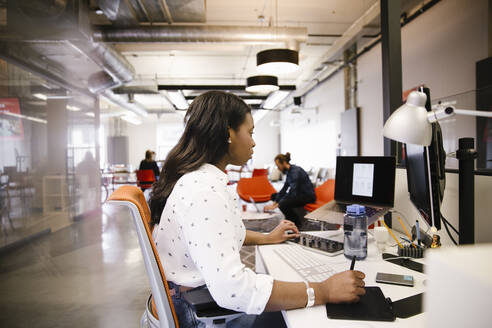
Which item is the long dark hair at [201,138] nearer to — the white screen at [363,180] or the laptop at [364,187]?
the laptop at [364,187]

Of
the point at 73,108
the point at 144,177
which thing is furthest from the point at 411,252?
the point at 144,177

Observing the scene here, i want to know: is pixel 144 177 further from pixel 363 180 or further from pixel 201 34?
pixel 363 180

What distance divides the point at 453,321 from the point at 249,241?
1300mm

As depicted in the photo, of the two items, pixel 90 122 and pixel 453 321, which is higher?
pixel 90 122

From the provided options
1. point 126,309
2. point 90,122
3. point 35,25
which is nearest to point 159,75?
point 90,122

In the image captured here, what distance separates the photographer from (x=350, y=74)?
7.54 m

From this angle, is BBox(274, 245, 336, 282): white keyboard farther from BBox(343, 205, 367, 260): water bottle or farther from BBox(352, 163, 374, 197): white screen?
BBox(352, 163, 374, 197): white screen

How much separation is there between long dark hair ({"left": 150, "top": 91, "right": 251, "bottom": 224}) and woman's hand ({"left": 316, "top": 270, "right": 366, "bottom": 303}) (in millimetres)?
544

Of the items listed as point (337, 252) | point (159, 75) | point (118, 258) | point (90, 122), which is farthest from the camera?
point (159, 75)

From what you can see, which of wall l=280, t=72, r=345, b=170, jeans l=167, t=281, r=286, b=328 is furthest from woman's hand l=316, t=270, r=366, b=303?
wall l=280, t=72, r=345, b=170

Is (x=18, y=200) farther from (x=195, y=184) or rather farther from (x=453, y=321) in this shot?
(x=453, y=321)

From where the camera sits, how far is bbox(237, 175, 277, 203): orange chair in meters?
5.49

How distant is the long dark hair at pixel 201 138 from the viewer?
102 centimetres

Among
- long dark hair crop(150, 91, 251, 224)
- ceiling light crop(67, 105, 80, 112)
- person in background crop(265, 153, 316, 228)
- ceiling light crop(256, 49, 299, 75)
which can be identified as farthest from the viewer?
ceiling light crop(67, 105, 80, 112)
